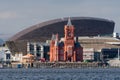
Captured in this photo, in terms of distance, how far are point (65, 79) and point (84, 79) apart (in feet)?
8.30

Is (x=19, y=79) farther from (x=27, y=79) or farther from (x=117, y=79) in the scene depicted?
(x=117, y=79)

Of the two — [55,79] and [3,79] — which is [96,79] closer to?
[55,79]

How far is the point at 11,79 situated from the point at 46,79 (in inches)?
184

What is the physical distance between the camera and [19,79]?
108875mm

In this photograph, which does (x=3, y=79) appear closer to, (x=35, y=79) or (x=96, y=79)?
(x=35, y=79)


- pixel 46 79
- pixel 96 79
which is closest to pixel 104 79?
pixel 96 79

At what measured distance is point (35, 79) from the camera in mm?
109312

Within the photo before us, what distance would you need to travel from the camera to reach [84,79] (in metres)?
109

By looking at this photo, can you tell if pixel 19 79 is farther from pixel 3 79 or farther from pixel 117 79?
pixel 117 79

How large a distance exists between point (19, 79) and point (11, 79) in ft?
3.69

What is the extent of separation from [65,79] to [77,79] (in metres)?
1.63

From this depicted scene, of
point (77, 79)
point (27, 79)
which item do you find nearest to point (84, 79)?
point (77, 79)

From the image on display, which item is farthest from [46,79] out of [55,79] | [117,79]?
[117,79]

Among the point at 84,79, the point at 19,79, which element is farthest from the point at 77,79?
the point at 19,79
